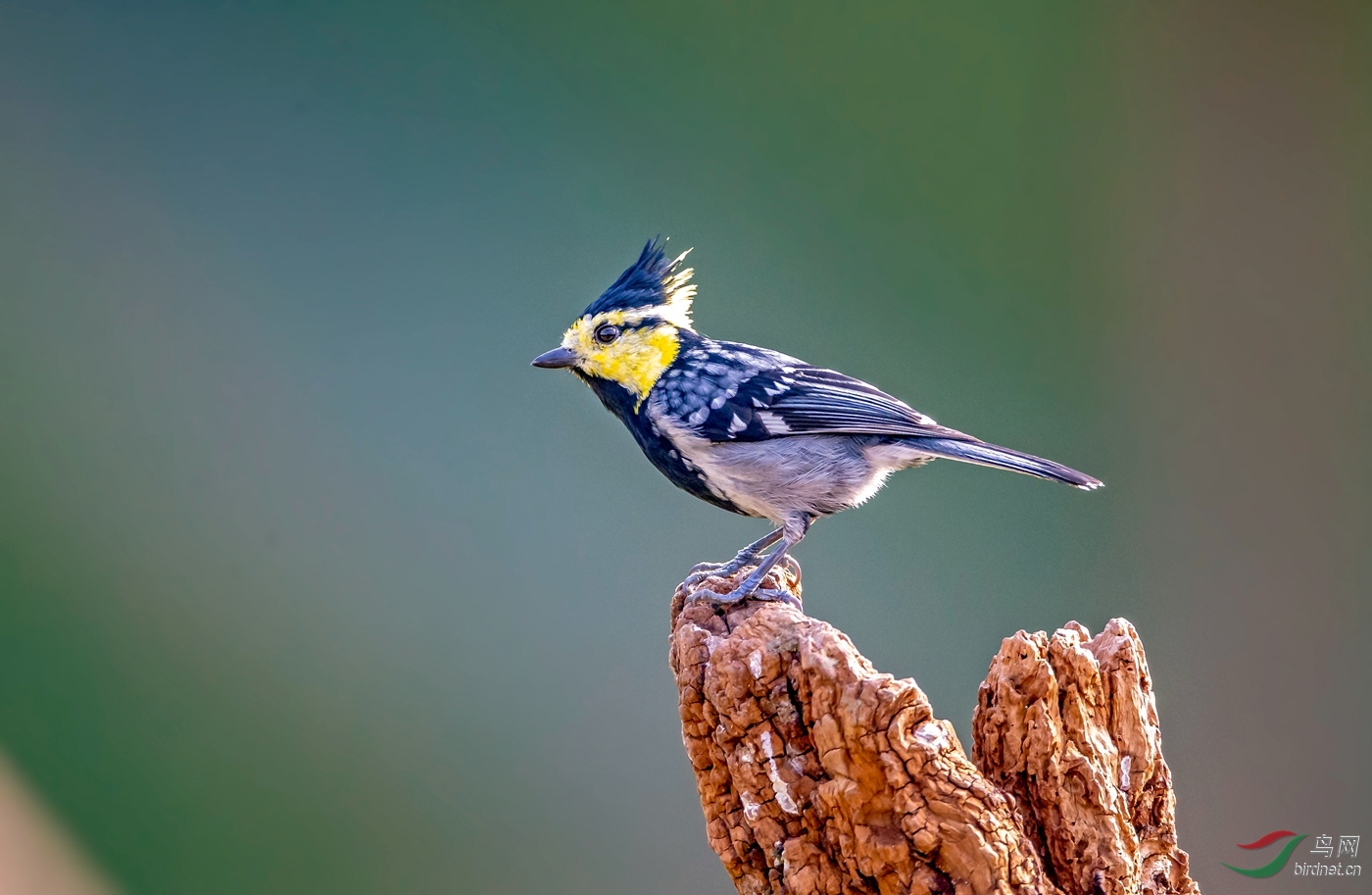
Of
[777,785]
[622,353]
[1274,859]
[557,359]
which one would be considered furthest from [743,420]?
→ [1274,859]

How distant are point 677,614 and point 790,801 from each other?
1.94 feet

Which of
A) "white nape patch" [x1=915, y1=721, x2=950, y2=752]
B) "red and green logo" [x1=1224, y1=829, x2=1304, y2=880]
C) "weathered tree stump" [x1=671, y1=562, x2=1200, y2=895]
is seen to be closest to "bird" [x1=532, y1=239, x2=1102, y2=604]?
"weathered tree stump" [x1=671, y1=562, x2=1200, y2=895]

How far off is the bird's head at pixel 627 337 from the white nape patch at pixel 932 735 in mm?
1007

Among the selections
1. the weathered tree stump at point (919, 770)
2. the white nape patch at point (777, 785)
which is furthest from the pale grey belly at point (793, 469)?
the white nape patch at point (777, 785)

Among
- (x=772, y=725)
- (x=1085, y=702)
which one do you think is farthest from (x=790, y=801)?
(x=1085, y=702)

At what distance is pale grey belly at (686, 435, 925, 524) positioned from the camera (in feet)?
7.25

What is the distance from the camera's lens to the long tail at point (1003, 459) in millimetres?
2002

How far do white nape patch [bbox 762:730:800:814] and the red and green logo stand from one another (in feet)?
5.66

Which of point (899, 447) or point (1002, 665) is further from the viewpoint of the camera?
point (899, 447)

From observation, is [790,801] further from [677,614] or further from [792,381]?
[792,381]

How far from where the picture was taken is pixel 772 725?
1.73m

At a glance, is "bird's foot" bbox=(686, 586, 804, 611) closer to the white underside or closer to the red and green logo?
the white underside

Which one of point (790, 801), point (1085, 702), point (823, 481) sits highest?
point (823, 481)

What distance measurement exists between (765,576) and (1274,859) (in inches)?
79.8
